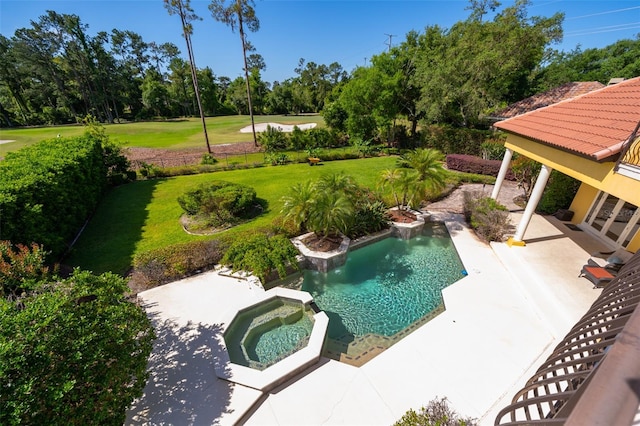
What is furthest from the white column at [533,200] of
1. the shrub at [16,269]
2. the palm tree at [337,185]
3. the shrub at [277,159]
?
the shrub at [277,159]

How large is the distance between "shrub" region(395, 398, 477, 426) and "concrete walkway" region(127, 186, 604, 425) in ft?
1.30

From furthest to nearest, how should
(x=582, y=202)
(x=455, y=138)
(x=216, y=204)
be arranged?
1. (x=455, y=138)
2. (x=216, y=204)
3. (x=582, y=202)

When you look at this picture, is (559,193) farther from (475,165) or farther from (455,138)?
(455,138)

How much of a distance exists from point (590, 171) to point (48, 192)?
17.7 meters

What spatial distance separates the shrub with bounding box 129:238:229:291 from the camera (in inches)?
354

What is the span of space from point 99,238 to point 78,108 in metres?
64.7

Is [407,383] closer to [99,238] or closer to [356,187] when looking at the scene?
[356,187]

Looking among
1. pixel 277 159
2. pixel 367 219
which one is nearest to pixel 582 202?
A: pixel 367 219

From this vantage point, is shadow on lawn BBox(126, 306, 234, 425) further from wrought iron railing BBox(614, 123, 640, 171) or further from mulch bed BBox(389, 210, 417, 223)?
wrought iron railing BBox(614, 123, 640, 171)

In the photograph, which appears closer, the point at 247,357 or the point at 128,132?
the point at 247,357

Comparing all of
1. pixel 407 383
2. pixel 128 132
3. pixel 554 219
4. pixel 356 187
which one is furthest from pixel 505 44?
pixel 128 132

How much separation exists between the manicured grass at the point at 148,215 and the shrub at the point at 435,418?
30.3ft

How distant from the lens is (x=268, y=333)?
24.3 feet

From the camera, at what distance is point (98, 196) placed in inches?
577
